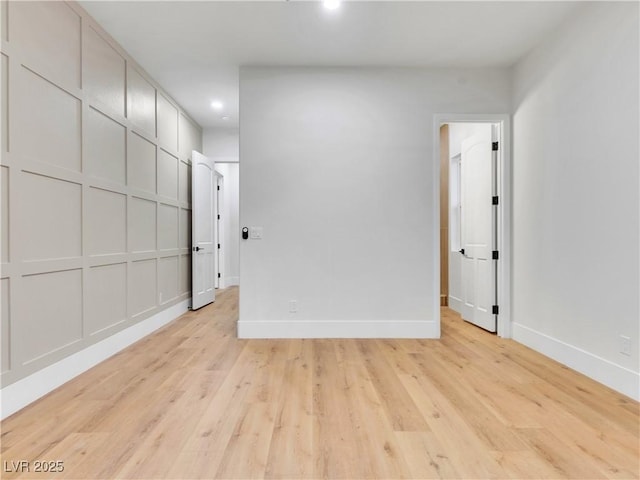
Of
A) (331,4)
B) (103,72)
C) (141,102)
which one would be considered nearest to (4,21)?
(103,72)

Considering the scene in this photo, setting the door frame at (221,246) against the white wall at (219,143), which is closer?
the white wall at (219,143)

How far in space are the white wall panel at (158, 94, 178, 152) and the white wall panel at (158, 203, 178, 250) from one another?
799 millimetres

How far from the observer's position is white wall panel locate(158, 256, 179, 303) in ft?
13.3

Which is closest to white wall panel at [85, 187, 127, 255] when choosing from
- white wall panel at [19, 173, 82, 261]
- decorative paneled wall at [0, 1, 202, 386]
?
decorative paneled wall at [0, 1, 202, 386]

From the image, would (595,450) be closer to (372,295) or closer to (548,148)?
(372,295)

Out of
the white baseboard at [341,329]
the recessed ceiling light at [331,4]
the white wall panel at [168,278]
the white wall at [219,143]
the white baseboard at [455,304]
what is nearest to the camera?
the recessed ceiling light at [331,4]

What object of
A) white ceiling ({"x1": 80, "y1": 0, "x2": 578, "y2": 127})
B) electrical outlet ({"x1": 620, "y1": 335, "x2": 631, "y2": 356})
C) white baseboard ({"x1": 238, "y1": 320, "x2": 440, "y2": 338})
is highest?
white ceiling ({"x1": 80, "y1": 0, "x2": 578, "y2": 127})

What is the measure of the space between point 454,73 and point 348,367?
3181mm

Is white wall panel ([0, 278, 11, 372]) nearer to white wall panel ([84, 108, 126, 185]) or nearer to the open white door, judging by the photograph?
white wall panel ([84, 108, 126, 185])

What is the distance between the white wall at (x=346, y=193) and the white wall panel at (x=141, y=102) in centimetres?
109

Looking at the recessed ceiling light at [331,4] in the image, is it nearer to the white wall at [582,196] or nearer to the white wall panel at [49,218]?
the white wall at [582,196]

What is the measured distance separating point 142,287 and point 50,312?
128 centimetres

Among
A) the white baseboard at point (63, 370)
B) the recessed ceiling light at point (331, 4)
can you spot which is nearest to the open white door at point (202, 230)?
the white baseboard at point (63, 370)

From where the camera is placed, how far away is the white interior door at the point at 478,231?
3.69 meters
